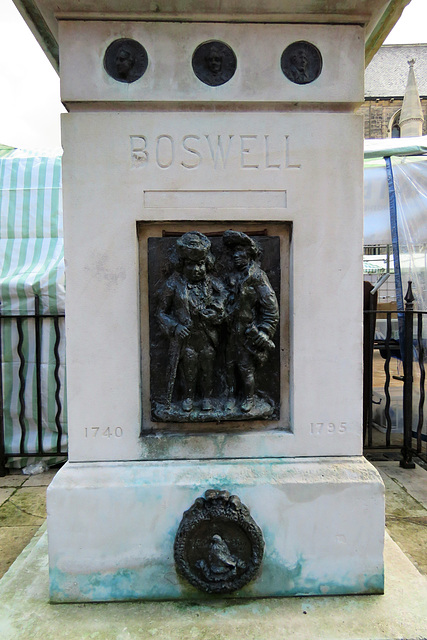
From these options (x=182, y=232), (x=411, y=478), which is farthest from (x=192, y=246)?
(x=411, y=478)

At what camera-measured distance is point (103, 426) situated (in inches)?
89.0

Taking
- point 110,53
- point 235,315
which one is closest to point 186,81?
point 110,53

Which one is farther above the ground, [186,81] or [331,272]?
[186,81]

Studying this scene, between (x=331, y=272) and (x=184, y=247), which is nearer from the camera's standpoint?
(x=184, y=247)

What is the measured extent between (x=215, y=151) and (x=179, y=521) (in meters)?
1.83

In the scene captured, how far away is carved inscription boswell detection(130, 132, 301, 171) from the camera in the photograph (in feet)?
7.20

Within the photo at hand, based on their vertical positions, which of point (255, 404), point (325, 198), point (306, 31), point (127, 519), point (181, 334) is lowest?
point (127, 519)

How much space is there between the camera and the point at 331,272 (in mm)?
2285

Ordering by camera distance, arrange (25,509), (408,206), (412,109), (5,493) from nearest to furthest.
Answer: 1. (25,509)
2. (5,493)
3. (408,206)
4. (412,109)

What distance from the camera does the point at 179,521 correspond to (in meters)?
2.21

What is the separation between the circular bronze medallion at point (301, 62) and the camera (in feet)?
7.23

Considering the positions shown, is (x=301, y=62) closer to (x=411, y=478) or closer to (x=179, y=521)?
(x=179, y=521)

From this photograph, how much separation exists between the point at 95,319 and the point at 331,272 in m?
1.21

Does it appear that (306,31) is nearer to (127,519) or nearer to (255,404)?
(255,404)
